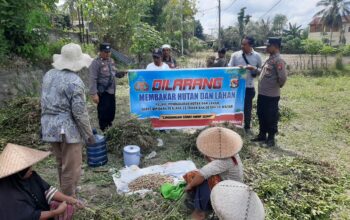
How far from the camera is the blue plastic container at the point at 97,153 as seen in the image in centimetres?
477

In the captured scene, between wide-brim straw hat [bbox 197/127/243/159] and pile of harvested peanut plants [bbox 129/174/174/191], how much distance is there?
3.89ft

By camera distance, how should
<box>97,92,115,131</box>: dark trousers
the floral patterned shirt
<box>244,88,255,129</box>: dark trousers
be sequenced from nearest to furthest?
the floral patterned shirt < <box>97,92,115,131</box>: dark trousers < <box>244,88,255,129</box>: dark trousers

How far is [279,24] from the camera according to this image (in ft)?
198

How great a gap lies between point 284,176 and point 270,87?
178cm

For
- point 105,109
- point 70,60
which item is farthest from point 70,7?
point 70,60

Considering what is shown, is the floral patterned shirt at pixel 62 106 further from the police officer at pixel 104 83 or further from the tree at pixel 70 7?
the tree at pixel 70 7

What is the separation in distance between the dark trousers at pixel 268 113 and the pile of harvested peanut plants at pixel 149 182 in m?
2.51

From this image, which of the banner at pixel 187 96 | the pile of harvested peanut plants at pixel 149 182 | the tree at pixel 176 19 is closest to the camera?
the pile of harvested peanut plants at pixel 149 182

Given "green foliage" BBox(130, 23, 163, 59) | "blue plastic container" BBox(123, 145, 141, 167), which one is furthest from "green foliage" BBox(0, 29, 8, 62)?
"green foliage" BBox(130, 23, 163, 59)

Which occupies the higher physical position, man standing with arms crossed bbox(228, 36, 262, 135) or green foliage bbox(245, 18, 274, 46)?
green foliage bbox(245, 18, 274, 46)

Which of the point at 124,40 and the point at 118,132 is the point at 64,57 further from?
the point at 124,40

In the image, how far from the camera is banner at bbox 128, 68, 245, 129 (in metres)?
5.89

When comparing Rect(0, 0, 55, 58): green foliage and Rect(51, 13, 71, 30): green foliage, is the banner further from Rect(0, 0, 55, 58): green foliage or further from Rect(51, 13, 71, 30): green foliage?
Rect(51, 13, 71, 30): green foliage

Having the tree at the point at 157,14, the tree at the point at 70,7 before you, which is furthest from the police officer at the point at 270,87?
the tree at the point at 157,14
